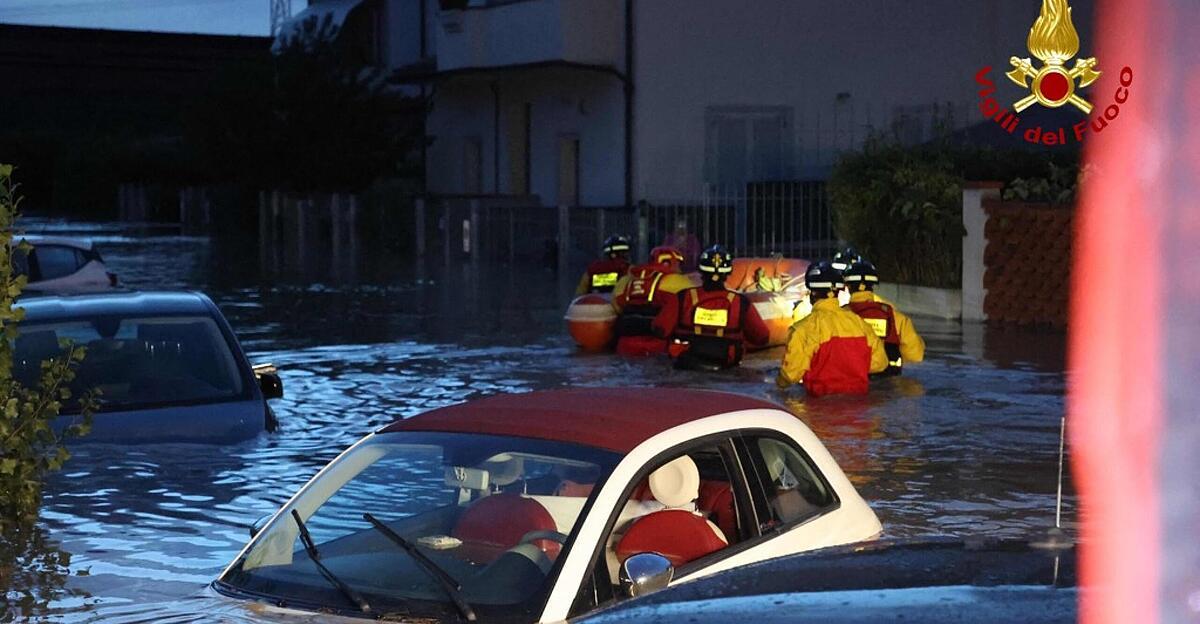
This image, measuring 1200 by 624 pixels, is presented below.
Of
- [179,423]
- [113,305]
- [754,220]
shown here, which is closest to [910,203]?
[754,220]

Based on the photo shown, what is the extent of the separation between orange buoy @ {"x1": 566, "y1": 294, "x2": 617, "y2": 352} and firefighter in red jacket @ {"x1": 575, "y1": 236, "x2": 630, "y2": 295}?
933mm

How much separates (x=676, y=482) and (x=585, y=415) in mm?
383

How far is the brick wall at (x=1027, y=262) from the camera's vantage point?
70.8 feet

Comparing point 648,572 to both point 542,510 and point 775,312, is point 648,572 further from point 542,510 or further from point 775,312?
point 775,312

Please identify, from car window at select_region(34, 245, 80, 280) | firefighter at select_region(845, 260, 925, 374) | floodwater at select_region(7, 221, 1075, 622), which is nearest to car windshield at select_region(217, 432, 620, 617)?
floodwater at select_region(7, 221, 1075, 622)

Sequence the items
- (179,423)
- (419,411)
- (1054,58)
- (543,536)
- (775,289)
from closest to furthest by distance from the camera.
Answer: (543,536) → (179,423) → (419,411) → (775,289) → (1054,58)

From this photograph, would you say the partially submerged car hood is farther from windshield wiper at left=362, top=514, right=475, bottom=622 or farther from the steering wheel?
the steering wheel

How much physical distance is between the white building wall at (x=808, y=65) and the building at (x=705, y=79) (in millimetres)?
27

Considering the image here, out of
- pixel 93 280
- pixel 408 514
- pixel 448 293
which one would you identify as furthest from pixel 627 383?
pixel 448 293

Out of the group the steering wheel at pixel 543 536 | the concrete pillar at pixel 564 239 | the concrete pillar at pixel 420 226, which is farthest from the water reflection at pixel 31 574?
the concrete pillar at pixel 420 226

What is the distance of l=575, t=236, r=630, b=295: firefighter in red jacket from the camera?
1986 cm

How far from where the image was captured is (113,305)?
34.4ft

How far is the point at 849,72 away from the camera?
3559cm

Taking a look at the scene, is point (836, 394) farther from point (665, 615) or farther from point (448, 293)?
point (448, 293)
